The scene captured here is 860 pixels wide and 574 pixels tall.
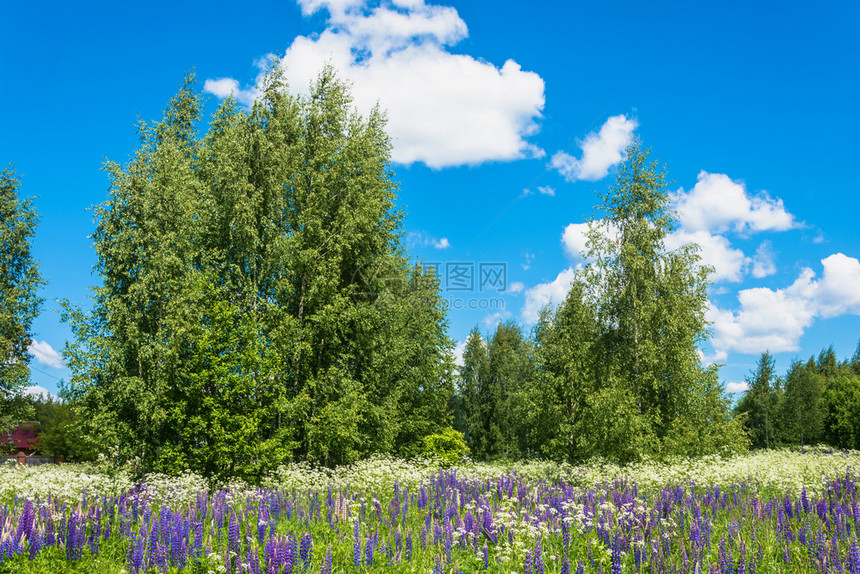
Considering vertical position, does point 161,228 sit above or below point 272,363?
above

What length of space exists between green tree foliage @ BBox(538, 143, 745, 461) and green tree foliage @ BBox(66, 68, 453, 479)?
8585mm

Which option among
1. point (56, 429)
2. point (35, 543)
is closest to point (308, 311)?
point (35, 543)

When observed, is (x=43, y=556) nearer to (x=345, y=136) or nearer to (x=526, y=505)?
(x=526, y=505)

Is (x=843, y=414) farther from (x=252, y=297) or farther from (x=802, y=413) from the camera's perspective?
(x=252, y=297)

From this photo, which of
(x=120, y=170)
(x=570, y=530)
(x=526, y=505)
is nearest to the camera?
(x=570, y=530)

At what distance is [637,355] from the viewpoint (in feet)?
75.3

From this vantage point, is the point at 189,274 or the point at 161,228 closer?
the point at 189,274

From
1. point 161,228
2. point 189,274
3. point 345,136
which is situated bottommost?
point 189,274

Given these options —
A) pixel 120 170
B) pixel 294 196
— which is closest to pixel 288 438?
pixel 294 196

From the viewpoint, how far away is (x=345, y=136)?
26.2 m

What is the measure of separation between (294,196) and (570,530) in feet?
62.2

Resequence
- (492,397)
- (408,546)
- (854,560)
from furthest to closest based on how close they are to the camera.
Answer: (492,397)
(408,546)
(854,560)

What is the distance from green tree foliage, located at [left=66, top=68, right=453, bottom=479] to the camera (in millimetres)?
18953

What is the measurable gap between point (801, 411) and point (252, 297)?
70342 mm
